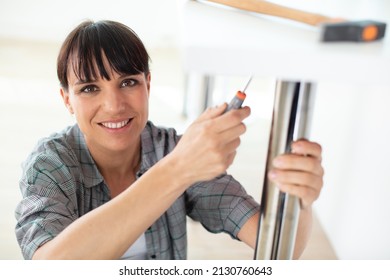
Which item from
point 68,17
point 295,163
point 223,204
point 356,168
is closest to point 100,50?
point 223,204

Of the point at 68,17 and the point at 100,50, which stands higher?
the point at 68,17

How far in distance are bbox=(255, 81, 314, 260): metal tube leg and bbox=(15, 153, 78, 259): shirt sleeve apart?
0.35m

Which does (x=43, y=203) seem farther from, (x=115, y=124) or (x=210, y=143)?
(x=210, y=143)

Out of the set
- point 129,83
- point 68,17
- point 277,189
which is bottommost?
point 277,189

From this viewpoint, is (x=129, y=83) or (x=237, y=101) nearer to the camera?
(x=237, y=101)

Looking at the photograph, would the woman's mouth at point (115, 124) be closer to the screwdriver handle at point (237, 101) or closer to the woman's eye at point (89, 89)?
the woman's eye at point (89, 89)

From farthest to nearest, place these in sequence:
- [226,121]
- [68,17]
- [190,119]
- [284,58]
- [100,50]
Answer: [68,17] < [190,119] < [100,50] < [226,121] < [284,58]

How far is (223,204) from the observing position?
3.22 ft

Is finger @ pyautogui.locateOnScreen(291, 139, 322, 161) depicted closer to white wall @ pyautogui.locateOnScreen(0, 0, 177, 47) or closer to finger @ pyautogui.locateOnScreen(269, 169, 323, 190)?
finger @ pyautogui.locateOnScreen(269, 169, 323, 190)

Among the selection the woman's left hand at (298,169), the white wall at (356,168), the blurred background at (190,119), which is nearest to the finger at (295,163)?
the woman's left hand at (298,169)

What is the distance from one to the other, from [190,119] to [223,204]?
70.4 inches

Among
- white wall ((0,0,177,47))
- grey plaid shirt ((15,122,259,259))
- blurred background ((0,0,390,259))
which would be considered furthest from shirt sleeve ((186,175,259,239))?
white wall ((0,0,177,47))

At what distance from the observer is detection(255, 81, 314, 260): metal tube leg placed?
0.59 meters
